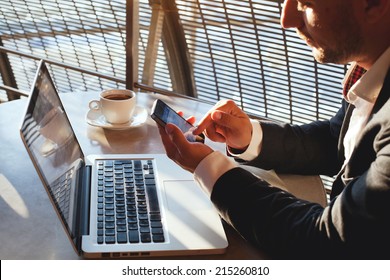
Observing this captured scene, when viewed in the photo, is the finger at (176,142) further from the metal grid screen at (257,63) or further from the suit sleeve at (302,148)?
the metal grid screen at (257,63)

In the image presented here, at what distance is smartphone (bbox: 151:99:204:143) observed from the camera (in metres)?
1.23

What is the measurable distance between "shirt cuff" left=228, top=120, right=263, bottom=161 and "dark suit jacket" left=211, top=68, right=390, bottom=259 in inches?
9.8

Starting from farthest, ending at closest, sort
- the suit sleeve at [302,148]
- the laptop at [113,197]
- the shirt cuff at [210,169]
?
the suit sleeve at [302,148]
the shirt cuff at [210,169]
the laptop at [113,197]

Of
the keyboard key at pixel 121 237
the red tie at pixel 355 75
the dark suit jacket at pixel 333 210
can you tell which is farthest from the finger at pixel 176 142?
the red tie at pixel 355 75

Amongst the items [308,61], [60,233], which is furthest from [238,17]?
[60,233]

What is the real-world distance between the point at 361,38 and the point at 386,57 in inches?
2.7

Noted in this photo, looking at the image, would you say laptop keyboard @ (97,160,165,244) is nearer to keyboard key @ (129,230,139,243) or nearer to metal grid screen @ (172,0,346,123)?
keyboard key @ (129,230,139,243)

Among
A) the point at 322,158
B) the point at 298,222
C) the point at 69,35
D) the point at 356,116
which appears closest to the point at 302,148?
the point at 322,158

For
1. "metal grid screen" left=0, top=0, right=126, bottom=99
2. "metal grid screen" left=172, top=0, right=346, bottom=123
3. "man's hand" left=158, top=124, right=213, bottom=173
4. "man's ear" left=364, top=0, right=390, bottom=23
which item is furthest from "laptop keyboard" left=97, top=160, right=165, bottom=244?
"metal grid screen" left=0, top=0, right=126, bottom=99

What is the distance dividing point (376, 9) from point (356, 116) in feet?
0.98

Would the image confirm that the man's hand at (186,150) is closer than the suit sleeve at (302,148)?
Yes

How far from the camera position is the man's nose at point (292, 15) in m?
1.21

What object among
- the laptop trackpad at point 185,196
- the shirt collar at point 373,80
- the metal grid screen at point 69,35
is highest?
the shirt collar at point 373,80

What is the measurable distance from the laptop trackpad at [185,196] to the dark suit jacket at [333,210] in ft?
0.30
